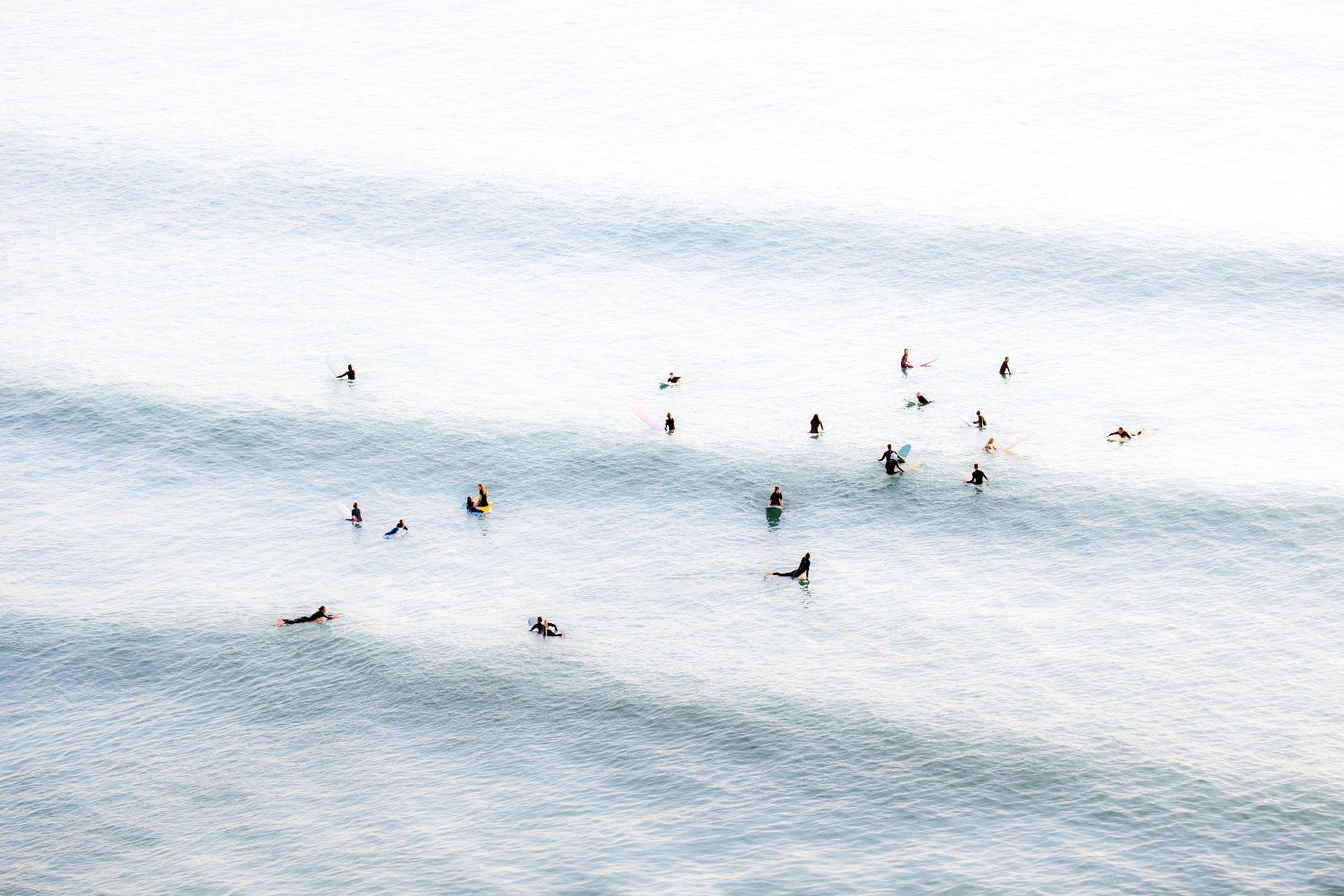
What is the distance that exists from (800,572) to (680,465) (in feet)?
49.0

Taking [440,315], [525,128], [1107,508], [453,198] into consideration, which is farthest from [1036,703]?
[525,128]

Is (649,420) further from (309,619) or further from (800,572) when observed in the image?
(309,619)

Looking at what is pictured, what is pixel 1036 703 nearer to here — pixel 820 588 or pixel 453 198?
pixel 820 588

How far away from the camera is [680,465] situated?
77.9m

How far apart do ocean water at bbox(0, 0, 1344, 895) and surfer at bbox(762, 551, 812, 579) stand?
157 cm

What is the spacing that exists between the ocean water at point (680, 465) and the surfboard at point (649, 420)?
1001 mm

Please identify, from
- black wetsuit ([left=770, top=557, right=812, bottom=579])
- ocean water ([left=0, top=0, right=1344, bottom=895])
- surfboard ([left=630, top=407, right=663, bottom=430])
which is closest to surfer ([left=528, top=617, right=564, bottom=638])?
ocean water ([left=0, top=0, right=1344, bottom=895])

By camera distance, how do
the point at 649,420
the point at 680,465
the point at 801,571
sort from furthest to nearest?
the point at 649,420, the point at 680,465, the point at 801,571

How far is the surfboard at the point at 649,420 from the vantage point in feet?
271

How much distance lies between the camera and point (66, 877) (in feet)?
161

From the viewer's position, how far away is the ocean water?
5019 cm

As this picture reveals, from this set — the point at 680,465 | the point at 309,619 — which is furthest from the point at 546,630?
the point at 680,465

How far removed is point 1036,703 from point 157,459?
56.0m

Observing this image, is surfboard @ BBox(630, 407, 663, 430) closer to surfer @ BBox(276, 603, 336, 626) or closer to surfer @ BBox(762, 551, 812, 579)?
surfer @ BBox(762, 551, 812, 579)
